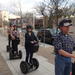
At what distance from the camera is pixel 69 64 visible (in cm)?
348

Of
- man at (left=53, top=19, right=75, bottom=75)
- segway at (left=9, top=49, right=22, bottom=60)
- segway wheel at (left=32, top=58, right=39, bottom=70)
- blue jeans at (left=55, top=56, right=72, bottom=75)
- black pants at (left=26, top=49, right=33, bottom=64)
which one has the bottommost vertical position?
segway at (left=9, top=49, right=22, bottom=60)

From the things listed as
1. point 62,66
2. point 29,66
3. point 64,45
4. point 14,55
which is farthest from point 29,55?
point 64,45

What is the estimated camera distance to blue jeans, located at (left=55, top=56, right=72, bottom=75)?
3461mm

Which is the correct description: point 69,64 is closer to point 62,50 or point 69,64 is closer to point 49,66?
point 62,50

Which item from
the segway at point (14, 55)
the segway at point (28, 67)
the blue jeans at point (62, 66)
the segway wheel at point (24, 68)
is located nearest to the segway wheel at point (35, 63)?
the segway at point (28, 67)

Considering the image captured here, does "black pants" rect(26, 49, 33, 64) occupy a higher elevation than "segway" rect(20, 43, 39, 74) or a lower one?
higher

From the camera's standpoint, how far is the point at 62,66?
3480mm

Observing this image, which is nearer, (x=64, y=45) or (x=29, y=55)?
(x=64, y=45)

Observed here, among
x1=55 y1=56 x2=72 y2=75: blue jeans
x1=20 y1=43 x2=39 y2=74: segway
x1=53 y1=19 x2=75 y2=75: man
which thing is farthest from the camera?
x1=20 y1=43 x2=39 y2=74: segway

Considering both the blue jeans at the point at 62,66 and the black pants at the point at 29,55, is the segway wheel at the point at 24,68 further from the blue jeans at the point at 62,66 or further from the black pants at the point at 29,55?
the blue jeans at the point at 62,66

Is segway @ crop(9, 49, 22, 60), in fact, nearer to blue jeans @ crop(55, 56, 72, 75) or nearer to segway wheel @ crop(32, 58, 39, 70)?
segway wheel @ crop(32, 58, 39, 70)

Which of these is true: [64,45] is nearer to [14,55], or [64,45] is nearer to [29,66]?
[29,66]

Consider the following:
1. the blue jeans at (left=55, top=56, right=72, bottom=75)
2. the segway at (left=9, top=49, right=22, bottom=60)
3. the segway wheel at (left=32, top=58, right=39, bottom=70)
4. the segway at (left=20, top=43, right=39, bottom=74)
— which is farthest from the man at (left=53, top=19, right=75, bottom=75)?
the segway at (left=9, top=49, right=22, bottom=60)

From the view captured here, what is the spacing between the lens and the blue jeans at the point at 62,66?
136 inches
